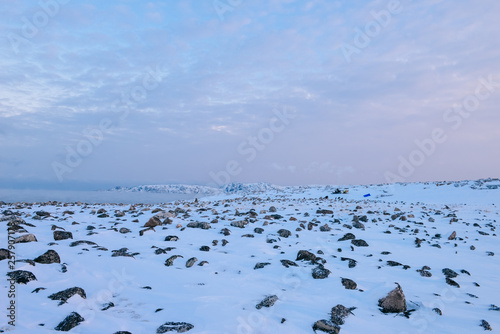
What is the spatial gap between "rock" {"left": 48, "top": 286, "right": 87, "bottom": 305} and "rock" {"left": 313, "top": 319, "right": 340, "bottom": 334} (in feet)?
11.9

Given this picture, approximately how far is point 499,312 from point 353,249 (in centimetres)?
356

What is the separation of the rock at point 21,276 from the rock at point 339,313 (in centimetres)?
503

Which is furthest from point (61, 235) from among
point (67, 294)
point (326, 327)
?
point (326, 327)

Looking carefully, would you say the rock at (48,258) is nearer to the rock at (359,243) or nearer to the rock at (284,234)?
the rock at (284,234)

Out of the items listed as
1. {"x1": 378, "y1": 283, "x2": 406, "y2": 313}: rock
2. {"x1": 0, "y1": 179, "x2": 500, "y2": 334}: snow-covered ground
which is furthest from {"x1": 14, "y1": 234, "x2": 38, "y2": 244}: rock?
{"x1": 378, "y1": 283, "x2": 406, "y2": 313}: rock

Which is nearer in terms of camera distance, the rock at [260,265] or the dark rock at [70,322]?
the dark rock at [70,322]

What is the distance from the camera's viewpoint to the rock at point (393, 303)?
4.55 m

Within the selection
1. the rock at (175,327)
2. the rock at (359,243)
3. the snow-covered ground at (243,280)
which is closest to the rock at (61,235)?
the snow-covered ground at (243,280)

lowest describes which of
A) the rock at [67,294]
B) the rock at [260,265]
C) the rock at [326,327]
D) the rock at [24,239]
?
the rock at [326,327]

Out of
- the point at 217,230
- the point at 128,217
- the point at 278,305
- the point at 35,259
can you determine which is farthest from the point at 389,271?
the point at 128,217

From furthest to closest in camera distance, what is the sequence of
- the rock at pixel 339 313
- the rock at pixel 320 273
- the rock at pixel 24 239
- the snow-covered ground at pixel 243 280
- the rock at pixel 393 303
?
1. the rock at pixel 24 239
2. the rock at pixel 320 273
3. the rock at pixel 393 303
4. the rock at pixel 339 313
5. the snow-covered ground at pixel 243 280

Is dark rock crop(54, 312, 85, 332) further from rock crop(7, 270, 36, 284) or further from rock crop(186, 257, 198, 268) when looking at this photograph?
rock crop(186, 257, 198, 268)

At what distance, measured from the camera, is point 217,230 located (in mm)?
9727

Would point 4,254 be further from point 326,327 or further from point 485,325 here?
point 485,325
